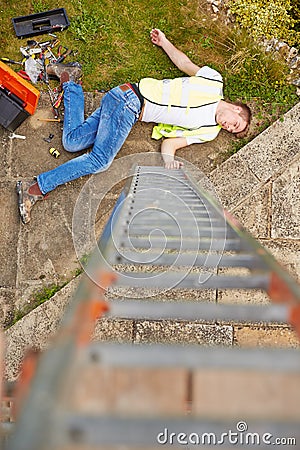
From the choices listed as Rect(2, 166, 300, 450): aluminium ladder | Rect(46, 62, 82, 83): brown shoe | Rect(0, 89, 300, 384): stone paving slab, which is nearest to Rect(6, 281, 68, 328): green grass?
Rect(0, 89, 300, 384): stone paving slab

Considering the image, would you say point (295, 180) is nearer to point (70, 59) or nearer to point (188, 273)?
point (188, 273)

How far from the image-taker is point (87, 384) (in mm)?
957

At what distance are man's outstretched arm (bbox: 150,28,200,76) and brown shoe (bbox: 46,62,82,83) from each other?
0.68 m

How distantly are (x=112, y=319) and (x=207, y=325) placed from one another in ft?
2.26

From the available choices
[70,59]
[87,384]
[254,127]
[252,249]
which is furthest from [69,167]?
[87,384]

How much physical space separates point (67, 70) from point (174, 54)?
88cm

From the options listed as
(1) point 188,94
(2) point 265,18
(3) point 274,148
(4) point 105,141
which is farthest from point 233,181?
(2) point 265,18

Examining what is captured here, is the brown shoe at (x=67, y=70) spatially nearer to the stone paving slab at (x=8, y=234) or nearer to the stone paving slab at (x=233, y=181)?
the stone paving slab at (x=8, y=234)

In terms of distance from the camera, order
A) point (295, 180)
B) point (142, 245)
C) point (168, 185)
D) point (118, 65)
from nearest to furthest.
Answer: point (142, 245) < point (168, 185) < point (295, 180) < point (118, 65)

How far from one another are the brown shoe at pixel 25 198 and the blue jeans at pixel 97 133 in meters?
0.09

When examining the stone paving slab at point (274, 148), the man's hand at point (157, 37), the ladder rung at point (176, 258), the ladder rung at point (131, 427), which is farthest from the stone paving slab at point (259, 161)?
the ladder rung at point (131, 427)

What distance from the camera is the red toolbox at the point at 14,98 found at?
13.4 feet

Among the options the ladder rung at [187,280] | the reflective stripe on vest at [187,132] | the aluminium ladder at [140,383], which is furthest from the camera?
the reflective stripe on vest at [187,132]

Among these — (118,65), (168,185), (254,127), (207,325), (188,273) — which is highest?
(118,65)
